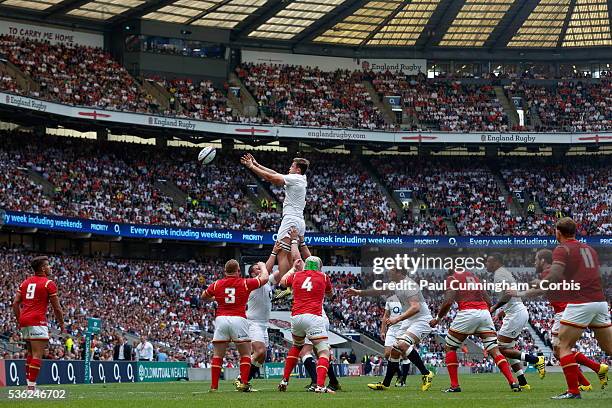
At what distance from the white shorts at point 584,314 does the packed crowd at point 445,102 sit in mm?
59397

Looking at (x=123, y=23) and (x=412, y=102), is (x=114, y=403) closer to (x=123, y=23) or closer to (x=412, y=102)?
(x=123, y=23)

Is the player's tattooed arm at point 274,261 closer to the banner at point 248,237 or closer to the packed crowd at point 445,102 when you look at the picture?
the banner at point 248,237

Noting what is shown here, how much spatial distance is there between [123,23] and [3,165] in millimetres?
15441

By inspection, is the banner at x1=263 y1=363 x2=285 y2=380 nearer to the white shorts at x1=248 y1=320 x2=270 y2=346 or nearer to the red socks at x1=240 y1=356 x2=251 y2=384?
the white shorts at x1=248 y1=320 x2=270 y2=346

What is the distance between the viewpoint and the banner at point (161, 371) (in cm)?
3861

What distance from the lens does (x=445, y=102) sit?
77750mm

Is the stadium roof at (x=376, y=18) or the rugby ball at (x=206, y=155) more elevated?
the stadium roof at (x=376, y=18)

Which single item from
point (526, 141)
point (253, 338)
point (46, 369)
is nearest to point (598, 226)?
point (526, 141)

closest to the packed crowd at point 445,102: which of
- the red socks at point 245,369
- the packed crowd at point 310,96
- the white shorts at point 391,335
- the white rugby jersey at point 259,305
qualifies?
the packed crowd at point 310,96

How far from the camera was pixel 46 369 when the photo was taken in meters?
32.7

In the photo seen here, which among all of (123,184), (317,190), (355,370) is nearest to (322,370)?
(355,370)

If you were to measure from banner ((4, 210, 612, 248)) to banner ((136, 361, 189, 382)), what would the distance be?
16.6m

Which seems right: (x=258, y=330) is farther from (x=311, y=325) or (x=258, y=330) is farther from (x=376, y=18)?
(x=376, y=18)

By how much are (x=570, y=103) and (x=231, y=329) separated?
62650mm
